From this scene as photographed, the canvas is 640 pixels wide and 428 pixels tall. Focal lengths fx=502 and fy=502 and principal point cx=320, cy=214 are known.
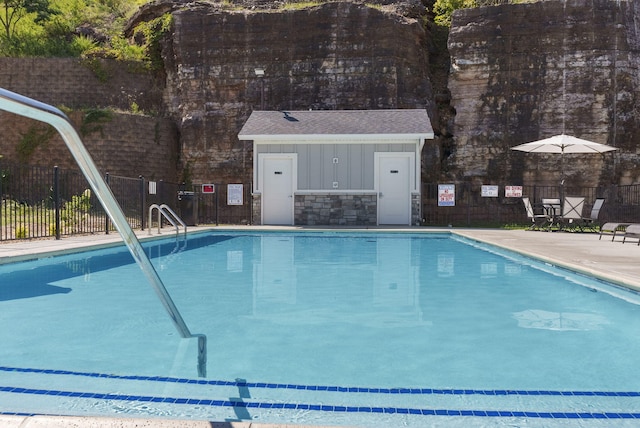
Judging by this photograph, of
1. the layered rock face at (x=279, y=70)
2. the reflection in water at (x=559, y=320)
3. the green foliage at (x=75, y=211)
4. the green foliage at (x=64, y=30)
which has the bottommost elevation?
the reflection in water at (x=559, y=320)

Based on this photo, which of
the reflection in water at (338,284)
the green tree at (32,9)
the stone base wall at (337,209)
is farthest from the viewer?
the green tree at (32,9)

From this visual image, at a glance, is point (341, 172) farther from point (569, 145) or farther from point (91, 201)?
point (91, 201)

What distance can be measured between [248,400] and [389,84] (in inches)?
821

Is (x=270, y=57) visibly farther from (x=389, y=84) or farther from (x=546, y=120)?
(x=546, y=120)

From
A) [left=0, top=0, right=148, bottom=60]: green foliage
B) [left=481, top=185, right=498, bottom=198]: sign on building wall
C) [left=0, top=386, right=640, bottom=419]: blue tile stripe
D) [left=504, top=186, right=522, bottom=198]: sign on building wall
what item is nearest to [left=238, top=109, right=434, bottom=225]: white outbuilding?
[left=481, top=185, right=498, bottom=198]: sign on building wall

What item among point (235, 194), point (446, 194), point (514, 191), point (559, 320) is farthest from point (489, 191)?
point (559, 320)

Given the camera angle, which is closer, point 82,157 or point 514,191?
point 82,157

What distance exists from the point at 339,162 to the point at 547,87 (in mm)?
10180

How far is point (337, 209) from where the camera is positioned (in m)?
16.9

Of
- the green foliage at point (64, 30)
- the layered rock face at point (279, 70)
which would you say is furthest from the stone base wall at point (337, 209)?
the green foliage at point (64, 30)

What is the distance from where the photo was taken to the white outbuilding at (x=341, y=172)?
16.7 m

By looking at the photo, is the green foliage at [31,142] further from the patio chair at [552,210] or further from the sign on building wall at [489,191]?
the patio chair at [552,210]

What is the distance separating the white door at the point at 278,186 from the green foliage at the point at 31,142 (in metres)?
9.67

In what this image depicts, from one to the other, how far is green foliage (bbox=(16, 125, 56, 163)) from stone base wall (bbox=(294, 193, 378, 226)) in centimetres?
1105
